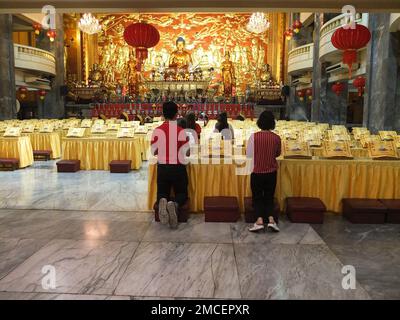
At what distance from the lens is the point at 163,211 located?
4.04m

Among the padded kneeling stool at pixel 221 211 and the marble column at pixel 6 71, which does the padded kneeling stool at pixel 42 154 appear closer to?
the padded kneeling stool at pixel 221 211

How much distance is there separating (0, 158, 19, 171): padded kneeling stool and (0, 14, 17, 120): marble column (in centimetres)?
888

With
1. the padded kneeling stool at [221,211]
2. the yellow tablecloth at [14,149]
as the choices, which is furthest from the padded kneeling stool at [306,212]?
the yellow tablecloth at [14,149]

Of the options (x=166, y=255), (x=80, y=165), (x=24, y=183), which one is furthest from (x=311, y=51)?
(x=166, y=255)

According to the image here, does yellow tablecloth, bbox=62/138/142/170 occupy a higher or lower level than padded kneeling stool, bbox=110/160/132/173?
higher

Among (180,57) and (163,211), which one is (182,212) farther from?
→ (180,57)

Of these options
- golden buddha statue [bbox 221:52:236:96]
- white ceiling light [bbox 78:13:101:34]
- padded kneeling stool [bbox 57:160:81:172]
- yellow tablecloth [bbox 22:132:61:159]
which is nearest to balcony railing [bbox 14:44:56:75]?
white ceiling light [bbox 78:13:101:34]

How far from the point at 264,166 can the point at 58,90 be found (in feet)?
67.1

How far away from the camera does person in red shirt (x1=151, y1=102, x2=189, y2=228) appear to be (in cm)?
402

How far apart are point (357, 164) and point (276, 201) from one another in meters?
1.17

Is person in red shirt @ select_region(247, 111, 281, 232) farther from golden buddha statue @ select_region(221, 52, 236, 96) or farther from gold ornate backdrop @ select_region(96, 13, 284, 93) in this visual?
gold ornate backdrop @ select_region(96, 13, 284, 93)

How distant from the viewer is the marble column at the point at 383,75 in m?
9.88

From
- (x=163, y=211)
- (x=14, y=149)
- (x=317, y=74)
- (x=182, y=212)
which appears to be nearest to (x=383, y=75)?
(x=317, y=74)

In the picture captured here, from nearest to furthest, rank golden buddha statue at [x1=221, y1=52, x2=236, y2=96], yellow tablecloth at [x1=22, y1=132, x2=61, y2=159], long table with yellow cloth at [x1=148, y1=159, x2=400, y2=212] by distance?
long table with yellow cloth at [x1=148, y1=159, x2=400, y2=212]
yellow tablecloth at [x1=22, y1=132, x2=61, y2=159]
golden buddha statue at [x1=221, y1=52, x2=236, y2=96]
